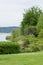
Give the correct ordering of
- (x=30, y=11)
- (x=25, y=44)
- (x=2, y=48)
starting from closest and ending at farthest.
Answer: (x=2, y=48), (x=25, y=44), (x=30, y=11)

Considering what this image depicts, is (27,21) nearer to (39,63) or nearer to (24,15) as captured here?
(24,15)

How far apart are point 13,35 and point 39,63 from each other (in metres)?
37.0

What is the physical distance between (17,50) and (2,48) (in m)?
1.81

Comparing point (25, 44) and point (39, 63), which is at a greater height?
point (39, 63)

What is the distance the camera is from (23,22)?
4628 cm

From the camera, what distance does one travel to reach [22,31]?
45.8 meters

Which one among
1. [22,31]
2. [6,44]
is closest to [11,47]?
[6,44]

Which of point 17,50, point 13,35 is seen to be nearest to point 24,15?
point 13,35

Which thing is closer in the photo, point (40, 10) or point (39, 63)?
point (39, 63)

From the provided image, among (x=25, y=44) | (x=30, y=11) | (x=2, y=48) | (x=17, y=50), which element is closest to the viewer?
(x=2, y=48)

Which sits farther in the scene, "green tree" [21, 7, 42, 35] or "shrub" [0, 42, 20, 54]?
"green tree" [21, 7, 42, 35]

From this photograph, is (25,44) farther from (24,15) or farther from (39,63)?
(39,63)

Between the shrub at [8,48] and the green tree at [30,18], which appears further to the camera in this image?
the green tree at [30,18]

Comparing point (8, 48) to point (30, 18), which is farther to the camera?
point (30, 18)
